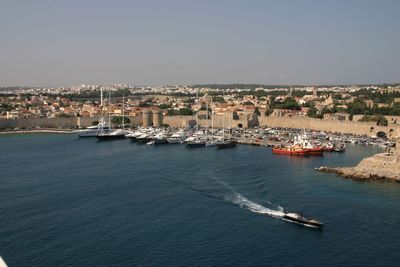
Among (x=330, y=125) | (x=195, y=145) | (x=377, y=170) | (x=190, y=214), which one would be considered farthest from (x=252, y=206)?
(x=330, y=125)

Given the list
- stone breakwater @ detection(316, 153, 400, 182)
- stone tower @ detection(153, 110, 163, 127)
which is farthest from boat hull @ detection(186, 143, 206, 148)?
stone tower @ detection(153, 110, 163, 127)

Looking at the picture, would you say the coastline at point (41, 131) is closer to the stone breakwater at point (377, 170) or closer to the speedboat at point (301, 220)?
the stone breakwater at point (377, 170)

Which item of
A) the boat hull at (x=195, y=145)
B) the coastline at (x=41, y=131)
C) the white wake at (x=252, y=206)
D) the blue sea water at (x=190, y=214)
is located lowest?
the coastline at (x=41, y=131)

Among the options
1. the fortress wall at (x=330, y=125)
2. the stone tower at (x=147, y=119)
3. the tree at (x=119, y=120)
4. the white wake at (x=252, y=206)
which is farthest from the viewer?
the tree at (x=119, y=120)

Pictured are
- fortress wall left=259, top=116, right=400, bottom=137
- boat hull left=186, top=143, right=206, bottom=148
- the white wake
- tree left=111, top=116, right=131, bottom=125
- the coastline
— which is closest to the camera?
the white wake

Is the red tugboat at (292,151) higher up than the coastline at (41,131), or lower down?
higher up

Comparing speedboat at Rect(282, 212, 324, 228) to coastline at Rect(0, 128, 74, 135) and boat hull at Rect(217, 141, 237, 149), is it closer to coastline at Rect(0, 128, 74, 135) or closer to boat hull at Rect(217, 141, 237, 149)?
boat hull at Rect(217, 141, 237, 149)

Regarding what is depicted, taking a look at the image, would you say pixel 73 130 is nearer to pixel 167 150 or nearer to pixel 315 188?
pixel 167 150

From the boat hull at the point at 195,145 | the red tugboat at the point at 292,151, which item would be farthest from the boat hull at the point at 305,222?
the boat hull at the point at 195,145
